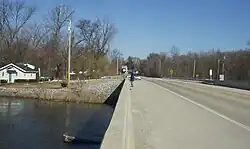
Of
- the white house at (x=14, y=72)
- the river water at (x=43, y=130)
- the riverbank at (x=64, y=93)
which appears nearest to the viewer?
the river water at (x=43, y=130)

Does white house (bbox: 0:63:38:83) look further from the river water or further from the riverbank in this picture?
the river water

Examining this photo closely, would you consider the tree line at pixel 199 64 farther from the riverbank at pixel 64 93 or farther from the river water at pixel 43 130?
the river water at pixel 43 130

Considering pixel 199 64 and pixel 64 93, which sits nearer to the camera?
pixel 64 93

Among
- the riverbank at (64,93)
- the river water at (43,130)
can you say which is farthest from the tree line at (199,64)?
the river water at (43,130)

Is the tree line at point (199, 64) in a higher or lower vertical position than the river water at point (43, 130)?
higher

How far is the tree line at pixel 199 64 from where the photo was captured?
274 feet

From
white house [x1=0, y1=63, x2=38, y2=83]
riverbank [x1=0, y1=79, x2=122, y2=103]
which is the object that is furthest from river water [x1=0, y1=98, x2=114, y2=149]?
white house [x1=0, y1=63, x2=38, y2=83]

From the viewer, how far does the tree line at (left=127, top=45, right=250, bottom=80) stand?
3291 inches

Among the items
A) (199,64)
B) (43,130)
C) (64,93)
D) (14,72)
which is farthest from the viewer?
(199,64)

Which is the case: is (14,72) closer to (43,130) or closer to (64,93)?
(64,93)

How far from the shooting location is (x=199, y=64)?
115 meters

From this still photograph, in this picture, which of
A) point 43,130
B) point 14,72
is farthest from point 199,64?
point 43,130

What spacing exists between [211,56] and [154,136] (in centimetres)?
10881

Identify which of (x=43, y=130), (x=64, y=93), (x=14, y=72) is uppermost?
(x=14, y=72)
